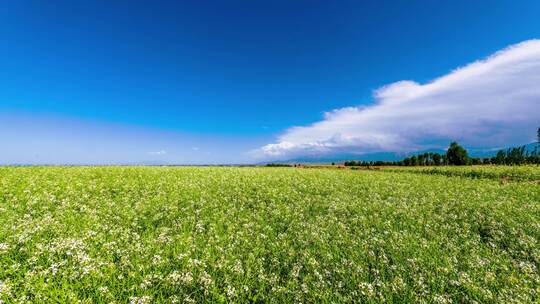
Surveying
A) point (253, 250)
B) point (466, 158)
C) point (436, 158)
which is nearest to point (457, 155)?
Result: point (466, 158)

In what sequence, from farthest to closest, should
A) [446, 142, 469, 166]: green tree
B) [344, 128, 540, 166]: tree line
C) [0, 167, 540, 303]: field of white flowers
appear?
[446, 142, 469, 166]: green tree → [344, 128, 540, 166]: tree line → [0, 167, 540, 303]: field of white flowers

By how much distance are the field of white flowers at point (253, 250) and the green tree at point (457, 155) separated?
10474cm

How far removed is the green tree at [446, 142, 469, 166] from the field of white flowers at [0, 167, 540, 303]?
104740 mm

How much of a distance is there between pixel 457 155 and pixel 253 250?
127 meters

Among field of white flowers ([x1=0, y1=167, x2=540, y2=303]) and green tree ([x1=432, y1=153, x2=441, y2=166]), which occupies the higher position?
green tree ([x1=432, y1=153, x2=441, y2=166])

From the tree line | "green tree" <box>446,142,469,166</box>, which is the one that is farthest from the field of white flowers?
"green tree" <box>446,142,469,166</box>

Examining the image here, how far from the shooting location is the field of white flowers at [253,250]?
22.4 feet

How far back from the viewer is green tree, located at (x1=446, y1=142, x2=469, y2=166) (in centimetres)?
10138

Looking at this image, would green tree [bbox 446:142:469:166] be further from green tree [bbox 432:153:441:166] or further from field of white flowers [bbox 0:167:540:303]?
field of white flowers [bbox 0:167:540:303]

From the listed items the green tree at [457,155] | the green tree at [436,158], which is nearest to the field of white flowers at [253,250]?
the green tree at [457,155]

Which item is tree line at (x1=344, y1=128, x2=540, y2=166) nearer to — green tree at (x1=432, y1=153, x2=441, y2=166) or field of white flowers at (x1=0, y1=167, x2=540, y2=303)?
green tree at (x1=432, y1=153, x2=441, y2=166)

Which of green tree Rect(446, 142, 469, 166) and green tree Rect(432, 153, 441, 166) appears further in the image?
green tree Rect(432, 153, 441, 166)

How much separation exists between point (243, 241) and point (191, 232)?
8.67 feet

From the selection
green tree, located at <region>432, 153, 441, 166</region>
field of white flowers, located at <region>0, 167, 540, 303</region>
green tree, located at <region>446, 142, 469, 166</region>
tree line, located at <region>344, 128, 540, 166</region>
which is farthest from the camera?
green tree, located at <region>432, 153, 441, 166</region>
